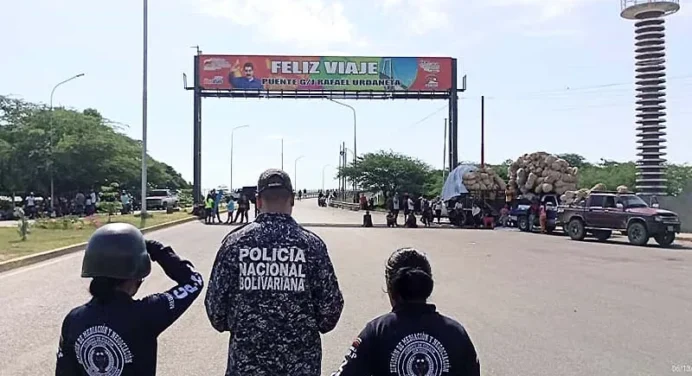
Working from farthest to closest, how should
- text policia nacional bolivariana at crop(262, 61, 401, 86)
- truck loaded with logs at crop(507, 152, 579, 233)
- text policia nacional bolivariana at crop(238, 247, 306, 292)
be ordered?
text policia nacional bolivariana at crop(262, 61, 401, 86) < truck loaded with logs at crop(507, 152, 579, 233) < text policia nacional bolivariana at crop(238, 247, 306, 292)

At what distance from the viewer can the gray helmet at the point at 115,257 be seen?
3311 mm

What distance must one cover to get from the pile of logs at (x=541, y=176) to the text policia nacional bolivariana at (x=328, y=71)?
365 inches

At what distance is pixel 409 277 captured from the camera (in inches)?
133

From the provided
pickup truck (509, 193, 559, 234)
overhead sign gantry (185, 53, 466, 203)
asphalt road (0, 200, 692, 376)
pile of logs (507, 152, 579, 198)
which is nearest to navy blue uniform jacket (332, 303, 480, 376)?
asphalt road (0, 200, 692, 376)

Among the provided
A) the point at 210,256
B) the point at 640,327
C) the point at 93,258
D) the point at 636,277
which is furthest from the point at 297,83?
the point at 93,258

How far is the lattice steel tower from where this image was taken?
3759 cm

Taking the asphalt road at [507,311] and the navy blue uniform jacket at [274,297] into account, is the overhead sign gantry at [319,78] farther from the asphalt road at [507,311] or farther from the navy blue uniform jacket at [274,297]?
the navy blue uniform jacket at [274,297]

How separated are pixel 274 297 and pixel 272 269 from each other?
130mm

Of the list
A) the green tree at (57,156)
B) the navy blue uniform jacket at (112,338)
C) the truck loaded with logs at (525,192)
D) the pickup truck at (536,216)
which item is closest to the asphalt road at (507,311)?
the navy blue uniform jacket at (112,338)

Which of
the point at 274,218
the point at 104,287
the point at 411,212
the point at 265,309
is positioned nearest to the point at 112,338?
the point at 104,287

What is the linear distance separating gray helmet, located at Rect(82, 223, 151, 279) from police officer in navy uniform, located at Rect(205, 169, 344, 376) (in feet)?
1.70

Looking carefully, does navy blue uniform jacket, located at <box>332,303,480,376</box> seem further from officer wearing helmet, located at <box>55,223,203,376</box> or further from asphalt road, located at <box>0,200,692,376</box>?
asphalt road, located at <box>0,200,692,376</box>

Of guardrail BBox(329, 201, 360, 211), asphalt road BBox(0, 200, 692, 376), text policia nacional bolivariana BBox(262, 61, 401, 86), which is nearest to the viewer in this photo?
asphalt road BBox(0, 200, 692, 376)

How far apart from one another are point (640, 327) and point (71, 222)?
85.2ft
